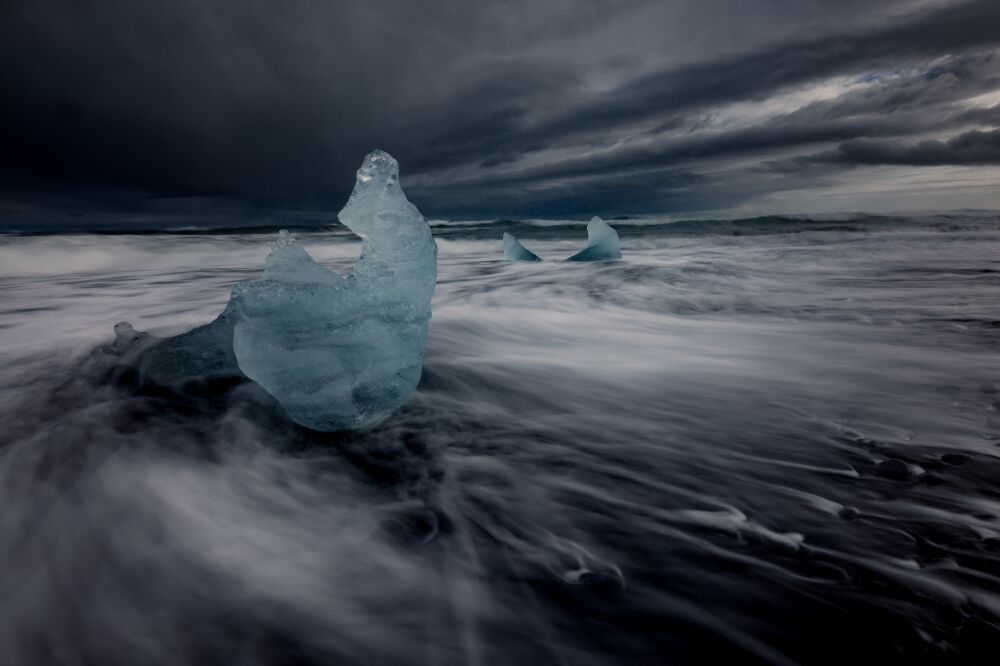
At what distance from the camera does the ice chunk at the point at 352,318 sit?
1970 millimetres

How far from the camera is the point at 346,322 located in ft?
6.89

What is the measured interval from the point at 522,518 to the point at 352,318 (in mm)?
1120

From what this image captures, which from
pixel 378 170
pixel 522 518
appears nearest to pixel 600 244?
pixel 378 170

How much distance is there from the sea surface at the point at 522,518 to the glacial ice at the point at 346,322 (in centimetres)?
17

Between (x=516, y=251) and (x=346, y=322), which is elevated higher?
(x=346, y=322)

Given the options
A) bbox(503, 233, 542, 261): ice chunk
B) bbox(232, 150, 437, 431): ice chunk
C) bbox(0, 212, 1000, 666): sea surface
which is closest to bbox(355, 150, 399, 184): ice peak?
bbox(232, 150, 437, 431): ice chunk

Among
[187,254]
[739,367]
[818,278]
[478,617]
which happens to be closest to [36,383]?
[478,617]

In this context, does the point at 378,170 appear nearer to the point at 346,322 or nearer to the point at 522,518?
the point at 346,322

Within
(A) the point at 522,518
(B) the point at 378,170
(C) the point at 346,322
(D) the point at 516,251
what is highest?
(B) the point at 378,170

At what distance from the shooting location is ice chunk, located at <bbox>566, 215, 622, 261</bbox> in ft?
35.5

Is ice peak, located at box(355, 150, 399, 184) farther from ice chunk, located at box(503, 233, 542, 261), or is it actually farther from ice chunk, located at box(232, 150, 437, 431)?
ice chunk, located at box(503, 233, 542, 261)

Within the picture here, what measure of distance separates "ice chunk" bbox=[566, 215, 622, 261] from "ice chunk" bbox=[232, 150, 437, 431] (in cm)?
906

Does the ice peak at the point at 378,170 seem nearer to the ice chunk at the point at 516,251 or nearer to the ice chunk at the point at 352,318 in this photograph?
the ice chunk at the point at 352,318

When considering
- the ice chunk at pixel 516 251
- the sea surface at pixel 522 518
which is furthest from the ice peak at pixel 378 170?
the ice chunk at pixel 516 251
